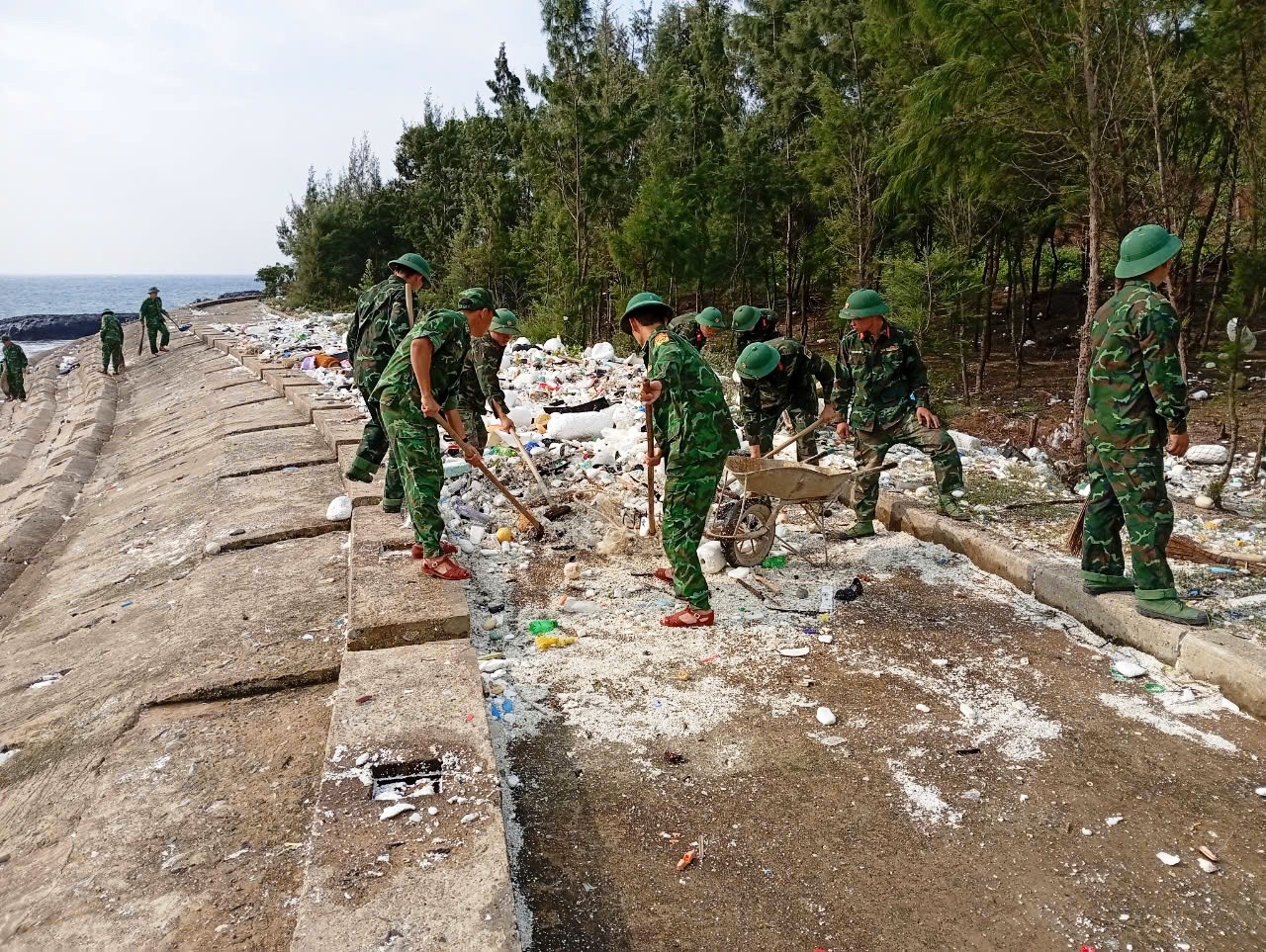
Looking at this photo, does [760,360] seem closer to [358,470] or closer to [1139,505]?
[1139,505]

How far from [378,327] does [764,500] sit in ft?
8.31

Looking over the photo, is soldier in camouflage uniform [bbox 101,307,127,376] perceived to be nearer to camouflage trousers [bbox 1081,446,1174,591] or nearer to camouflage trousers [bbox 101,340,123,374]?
camouflage trousers [bbox 101,340,123,374]

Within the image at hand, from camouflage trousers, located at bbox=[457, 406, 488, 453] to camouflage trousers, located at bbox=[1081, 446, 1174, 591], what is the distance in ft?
12.6

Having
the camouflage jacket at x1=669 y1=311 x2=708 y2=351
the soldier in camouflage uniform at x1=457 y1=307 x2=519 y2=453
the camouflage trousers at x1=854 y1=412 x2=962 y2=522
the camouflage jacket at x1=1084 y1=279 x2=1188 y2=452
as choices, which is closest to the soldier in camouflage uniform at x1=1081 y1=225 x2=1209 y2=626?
the camouflage jacket at x1=1084 y1=279 x2=1188 y2=452

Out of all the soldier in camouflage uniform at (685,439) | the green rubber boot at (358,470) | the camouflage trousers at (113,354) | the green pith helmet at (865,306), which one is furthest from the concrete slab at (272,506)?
the camouflage trousers at (113,354)

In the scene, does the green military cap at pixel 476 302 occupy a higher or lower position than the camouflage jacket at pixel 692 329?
higher

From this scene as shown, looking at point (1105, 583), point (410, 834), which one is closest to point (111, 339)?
point (410, 834)

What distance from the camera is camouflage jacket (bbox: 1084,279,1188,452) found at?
10.7 ft

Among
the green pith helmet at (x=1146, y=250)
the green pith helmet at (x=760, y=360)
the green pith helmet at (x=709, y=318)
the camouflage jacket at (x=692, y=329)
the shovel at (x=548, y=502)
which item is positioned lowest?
the shovel at (x=548, y=502)

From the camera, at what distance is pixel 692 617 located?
3.88 meters

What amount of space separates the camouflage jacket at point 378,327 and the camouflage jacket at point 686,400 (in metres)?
1.94

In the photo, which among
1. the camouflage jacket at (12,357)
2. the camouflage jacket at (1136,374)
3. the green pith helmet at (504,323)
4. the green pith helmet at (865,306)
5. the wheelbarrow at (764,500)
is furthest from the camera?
the camouflage jacket at (12,357)

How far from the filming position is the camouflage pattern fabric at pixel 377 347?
5.05 metres

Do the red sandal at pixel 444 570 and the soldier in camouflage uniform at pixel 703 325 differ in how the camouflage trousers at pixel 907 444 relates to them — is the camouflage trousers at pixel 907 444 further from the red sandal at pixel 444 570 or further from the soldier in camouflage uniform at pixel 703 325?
the red sandal at pixel 444 570
